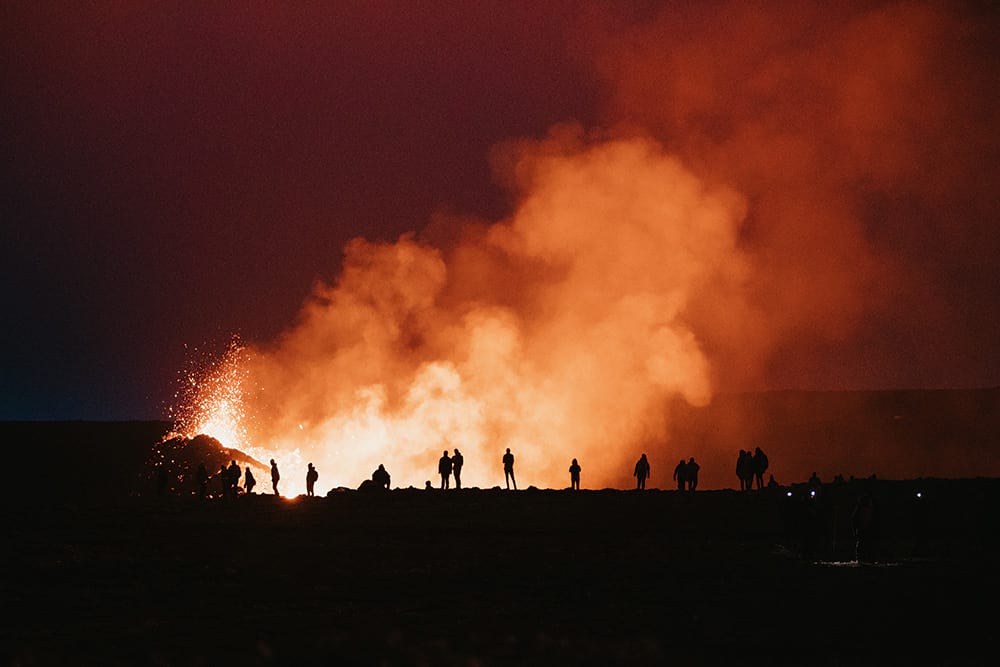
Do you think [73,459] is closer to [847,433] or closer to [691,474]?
[691,474]

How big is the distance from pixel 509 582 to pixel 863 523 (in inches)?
314

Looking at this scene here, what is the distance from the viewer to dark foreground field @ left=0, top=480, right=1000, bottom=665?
18859 millimetres

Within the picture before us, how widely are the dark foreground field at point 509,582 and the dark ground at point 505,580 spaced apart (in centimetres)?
8

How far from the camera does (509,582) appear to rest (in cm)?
2652

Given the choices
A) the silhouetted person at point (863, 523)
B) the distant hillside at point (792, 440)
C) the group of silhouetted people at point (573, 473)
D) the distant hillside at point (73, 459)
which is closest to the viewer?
the silhouetted person at point (863, 523)

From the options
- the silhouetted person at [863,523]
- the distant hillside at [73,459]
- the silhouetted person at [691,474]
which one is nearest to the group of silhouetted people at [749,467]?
the silhouetted person at [691,474]

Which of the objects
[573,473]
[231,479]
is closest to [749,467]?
[573,473]

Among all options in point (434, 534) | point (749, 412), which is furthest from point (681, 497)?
point (749, 412)

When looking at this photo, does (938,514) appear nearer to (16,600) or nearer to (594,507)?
(594,507)

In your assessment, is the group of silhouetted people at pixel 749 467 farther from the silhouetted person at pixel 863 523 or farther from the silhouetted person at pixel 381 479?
the silhouetted person at pixel 863 523

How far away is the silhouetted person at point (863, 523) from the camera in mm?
29094

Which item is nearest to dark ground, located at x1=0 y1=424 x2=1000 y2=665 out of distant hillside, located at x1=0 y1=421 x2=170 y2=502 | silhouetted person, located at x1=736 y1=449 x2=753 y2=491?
silhouetted person, located at x1=736 y1=449 x2=753 y2=491

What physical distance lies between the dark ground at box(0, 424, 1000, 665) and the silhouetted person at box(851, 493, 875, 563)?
19.9 inches

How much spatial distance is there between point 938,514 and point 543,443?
35.4 m
